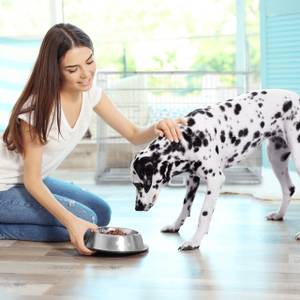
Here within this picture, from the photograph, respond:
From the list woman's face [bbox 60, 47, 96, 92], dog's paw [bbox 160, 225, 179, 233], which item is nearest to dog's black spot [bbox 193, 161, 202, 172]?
dog's paw [bbox 160, 225, 179, 233]

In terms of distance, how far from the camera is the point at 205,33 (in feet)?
20.9

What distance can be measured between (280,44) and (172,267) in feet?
9.36

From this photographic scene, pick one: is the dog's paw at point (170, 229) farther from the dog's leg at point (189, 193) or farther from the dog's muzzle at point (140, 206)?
the dog's muzzle at point (140, 206)

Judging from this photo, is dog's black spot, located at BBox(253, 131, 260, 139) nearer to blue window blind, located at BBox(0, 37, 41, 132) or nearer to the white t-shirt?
the white t-shirt

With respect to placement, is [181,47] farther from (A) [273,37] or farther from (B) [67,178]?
(B) [67,178]

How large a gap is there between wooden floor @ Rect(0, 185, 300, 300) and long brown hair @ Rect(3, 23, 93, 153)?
532 millimetres

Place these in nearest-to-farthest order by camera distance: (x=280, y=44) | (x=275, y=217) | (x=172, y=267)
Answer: (x=172, y=267)
(x=275, y=217)
(x=280, y=44)

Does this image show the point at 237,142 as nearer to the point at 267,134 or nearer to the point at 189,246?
the point at 267,134

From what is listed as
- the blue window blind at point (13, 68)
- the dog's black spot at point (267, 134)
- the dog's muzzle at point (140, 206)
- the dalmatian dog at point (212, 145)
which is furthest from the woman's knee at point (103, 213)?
the blue window blind at point (13, 68)

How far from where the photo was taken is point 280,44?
16.5 ft

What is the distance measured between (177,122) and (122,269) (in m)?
0.67

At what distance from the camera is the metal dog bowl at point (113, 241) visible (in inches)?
108

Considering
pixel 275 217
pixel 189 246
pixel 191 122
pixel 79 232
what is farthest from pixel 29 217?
pixel 275 217

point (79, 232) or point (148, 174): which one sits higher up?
point (148, 174)
